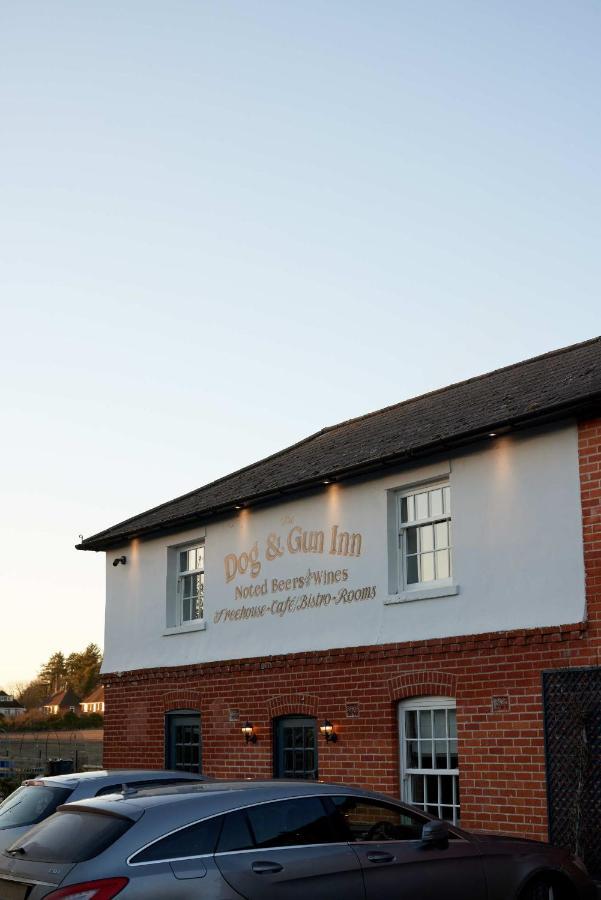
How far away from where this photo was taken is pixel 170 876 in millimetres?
7164

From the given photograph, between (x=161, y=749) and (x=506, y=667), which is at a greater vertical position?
(x=506, y=667)

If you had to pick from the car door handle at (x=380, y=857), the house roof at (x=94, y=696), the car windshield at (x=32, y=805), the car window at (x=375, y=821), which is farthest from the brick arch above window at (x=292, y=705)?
the house roof at (x=94, y=696)

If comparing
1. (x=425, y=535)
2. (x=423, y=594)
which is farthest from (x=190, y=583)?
(x=423, y=594)

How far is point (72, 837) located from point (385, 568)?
8.53m

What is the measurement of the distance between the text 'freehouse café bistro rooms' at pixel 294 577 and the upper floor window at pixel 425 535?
658 mm

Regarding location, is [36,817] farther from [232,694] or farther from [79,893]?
[232,694]

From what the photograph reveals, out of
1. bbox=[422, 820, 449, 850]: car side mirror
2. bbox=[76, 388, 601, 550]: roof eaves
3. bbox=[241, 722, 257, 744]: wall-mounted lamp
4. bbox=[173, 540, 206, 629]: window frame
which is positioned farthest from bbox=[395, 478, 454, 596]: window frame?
bbox=[422, 820, 449, 850]: car side mirror

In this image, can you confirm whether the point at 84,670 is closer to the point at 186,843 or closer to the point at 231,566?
the point at 231,566

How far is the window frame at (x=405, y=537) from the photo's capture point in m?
14.8

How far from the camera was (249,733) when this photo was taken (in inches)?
686

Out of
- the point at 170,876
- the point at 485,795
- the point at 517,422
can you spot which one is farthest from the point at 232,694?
the point at 170,876

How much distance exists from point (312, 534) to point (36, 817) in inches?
306

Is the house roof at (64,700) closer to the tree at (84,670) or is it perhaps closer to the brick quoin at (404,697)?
the tree at (84,670)

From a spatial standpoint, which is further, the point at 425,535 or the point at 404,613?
the point at 425,535
